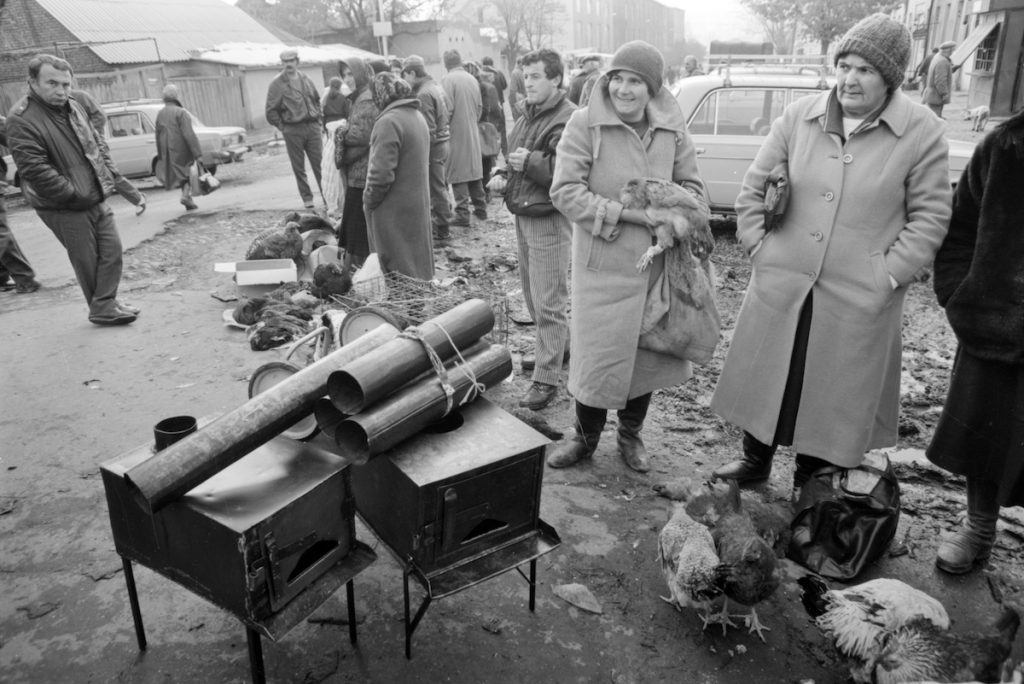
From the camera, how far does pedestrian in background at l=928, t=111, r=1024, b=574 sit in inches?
105

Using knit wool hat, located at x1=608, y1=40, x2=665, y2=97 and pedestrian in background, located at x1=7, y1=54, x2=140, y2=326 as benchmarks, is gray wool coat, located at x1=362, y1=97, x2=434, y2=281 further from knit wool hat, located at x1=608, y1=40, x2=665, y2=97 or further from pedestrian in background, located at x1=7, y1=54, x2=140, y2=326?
knit wool hat, located at x1=608, y1=40, x2=665, y2=97

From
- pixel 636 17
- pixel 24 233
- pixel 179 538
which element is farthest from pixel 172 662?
pixel 636 17

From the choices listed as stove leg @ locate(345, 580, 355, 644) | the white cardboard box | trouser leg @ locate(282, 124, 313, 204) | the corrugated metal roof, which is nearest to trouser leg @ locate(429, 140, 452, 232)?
the white cardboard box

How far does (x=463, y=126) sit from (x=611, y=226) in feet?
19.8

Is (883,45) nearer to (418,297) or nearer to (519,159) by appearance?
(519,159)

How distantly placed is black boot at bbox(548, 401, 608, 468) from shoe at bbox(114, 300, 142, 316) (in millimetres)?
4442

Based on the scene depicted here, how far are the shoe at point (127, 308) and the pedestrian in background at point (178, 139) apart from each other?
4772 mm

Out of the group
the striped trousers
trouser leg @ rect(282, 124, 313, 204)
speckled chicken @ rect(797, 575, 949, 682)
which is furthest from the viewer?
trouser leg @ rect(282, 124, 313, 204)

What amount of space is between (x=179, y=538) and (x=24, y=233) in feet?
33.3

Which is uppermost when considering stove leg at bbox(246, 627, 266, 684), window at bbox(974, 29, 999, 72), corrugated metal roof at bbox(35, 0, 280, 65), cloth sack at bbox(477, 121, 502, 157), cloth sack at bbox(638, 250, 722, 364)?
corrugated metal roof at bbox(35, 0, 280, 65)

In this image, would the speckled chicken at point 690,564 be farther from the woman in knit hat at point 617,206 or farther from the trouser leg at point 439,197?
the trouser leg at point 439,197

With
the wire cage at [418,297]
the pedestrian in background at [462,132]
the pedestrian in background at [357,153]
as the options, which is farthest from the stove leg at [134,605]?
the pedestrian in background at [462,132]

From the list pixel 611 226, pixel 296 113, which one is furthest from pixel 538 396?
pixel 296 113

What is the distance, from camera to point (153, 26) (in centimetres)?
2745
